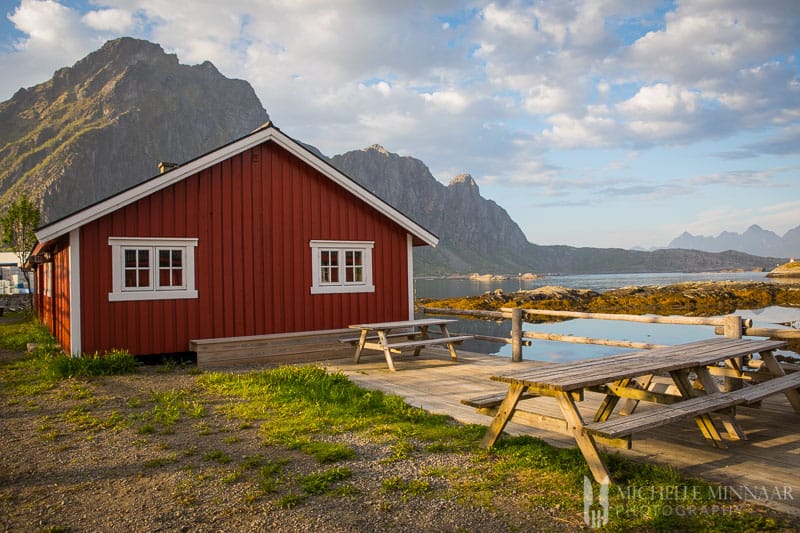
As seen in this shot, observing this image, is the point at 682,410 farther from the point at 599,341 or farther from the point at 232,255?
the point at 232,255

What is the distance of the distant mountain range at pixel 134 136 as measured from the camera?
122 m

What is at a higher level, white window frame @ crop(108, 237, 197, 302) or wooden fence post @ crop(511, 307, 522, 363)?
white window frame @ crop(108, 237, 197, 302)

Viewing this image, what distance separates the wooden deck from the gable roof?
4.42 metres

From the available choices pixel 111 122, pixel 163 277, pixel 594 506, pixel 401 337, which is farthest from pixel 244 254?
pixel 111 122

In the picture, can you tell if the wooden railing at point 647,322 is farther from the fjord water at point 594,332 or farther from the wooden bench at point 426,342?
the fjord water at point 594,332

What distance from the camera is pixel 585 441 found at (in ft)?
12.7

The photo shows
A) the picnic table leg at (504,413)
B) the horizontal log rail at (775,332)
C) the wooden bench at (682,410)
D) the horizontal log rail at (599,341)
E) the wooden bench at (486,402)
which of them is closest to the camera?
the wooden bench at (682,410)

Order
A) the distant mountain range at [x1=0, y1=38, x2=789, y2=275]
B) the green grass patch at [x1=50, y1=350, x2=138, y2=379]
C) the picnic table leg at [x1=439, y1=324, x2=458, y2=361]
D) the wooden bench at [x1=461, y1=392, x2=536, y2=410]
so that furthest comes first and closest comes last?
the distant mountain range at [x1=0, y1=38, x2=789, y2=275]
the picnic table leg at [x1=439, y1=324, x2=458, y2=361]
the green grass patch at [x1=50, y1=350, x2=138, y2=379]
the wooden bench at [x1=461, y1=392, x2=536, y2=410]

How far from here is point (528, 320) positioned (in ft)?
77.4

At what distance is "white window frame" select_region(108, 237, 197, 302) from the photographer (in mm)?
9344

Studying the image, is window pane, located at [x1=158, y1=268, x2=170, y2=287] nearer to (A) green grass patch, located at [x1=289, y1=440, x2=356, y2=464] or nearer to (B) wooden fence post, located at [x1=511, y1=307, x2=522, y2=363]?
(A) green grass patch, located at [x1=289, y1=440, x2=356, y2=464]

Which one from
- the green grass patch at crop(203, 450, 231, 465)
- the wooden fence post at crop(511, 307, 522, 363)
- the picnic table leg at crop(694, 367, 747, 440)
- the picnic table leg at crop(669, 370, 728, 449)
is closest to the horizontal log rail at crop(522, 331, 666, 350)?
the wooden fence post at crop(511, 307, 522, 363)

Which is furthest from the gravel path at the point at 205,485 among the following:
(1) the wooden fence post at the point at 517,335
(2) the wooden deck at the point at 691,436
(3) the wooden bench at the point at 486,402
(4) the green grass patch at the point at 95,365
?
(1) the wooden fence post at the point at 517,335

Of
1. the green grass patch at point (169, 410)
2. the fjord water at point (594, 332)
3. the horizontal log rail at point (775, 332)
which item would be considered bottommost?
the fjord water at point (594, 332)
